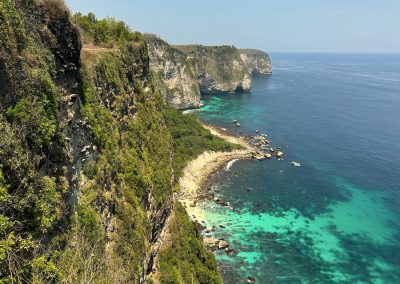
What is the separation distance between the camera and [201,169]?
3814 inches

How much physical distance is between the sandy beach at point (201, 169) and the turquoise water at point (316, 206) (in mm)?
3601

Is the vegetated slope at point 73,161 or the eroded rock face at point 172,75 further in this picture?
the eroded rock face at point 172,75

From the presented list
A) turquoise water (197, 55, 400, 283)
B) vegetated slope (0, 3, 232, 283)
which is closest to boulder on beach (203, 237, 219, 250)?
turquoise water (197, 55, 400, 283)

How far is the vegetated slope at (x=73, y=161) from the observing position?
18.5 metres

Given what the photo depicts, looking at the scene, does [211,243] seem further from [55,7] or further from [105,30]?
[55,7]

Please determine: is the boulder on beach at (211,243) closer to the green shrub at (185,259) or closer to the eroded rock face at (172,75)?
the green shrub at (185,259)

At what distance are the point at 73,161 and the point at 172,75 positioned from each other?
143m

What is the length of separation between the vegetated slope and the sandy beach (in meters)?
30.9

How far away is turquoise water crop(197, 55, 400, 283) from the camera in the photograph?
59.9 meters

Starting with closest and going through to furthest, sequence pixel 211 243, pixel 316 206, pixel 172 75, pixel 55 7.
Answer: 1. pixel 55 7
2. pixel 211 243
3. pixel 316 206
4. pixel 172 75

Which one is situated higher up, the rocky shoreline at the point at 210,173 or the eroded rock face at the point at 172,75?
the eroded rock face at the point at 172,75

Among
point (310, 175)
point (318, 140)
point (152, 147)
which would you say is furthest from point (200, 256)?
point (318, 140)

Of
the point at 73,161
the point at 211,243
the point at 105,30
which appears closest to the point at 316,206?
the point at 211,243

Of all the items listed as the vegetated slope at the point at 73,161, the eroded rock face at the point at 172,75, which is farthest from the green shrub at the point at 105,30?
the eroded rock face at the point at 172,75
